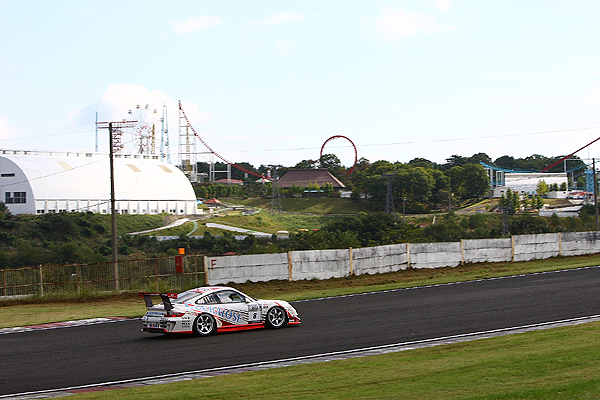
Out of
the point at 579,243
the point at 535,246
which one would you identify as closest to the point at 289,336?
the point at 535,246

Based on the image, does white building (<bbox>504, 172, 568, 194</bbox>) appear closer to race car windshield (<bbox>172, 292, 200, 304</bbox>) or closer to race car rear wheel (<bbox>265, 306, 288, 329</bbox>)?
race car rear wheel (<bbox>265, 306, 288, 329</bbox>)

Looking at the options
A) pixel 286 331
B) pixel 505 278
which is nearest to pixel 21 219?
pixel 505 278

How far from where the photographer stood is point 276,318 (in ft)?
55.9

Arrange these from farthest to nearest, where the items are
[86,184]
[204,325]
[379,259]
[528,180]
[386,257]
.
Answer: [528,180] → [86,184] → [386,257] → [379,259] → [204,325]

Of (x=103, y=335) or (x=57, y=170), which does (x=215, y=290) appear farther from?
(x=57, y=170)

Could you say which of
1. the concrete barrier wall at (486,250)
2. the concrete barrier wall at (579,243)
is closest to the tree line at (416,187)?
the concrete barrier wall at (579,243)

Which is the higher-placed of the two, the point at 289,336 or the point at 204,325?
the point at 204,325

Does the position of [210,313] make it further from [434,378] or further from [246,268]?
[246,268]

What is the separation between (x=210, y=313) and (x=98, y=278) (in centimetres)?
1621

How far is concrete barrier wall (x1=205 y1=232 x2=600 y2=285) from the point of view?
98.0 ft

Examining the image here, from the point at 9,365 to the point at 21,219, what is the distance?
84.1 m

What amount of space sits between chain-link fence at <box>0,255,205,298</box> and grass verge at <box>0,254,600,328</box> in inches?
34.6

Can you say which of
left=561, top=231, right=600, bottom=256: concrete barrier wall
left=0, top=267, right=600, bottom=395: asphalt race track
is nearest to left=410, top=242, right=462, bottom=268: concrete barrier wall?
left=561, top=231, right=600, bottom=256: concrete barrier wall

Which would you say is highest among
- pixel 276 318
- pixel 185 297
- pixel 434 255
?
pixel 185 297
